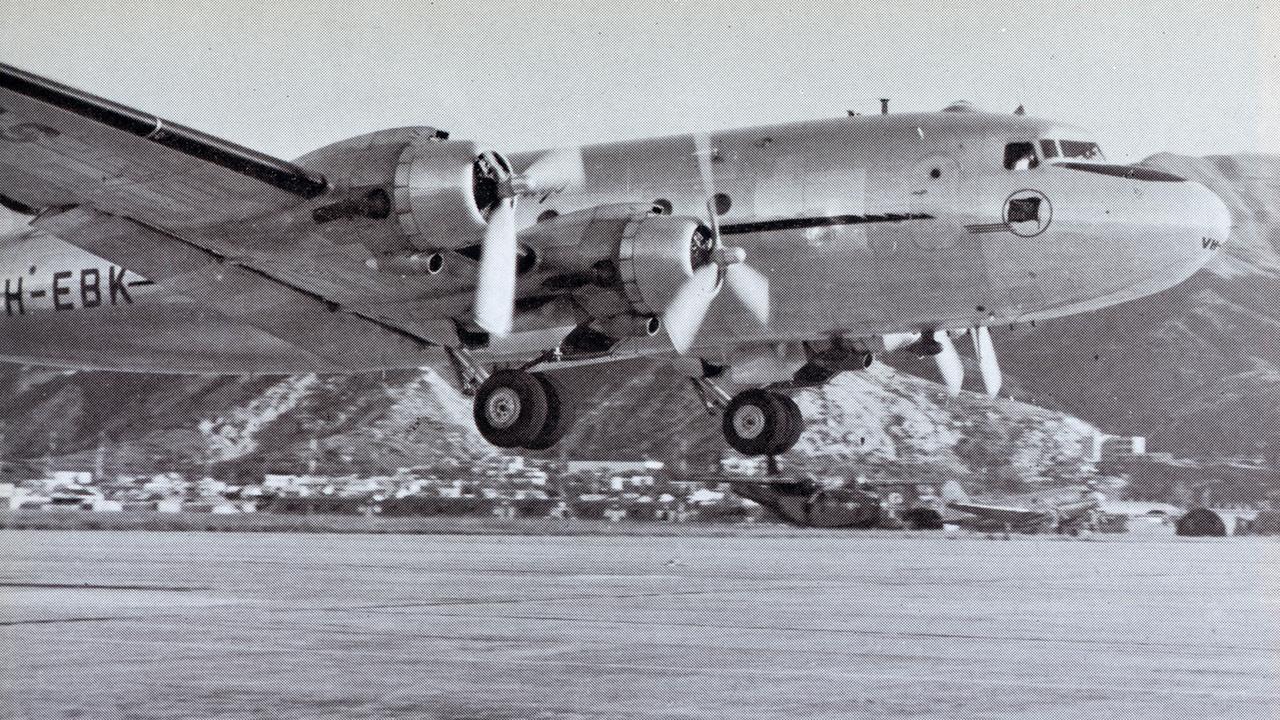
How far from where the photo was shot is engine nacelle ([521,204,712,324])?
48.3 feet

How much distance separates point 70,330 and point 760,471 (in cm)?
3271

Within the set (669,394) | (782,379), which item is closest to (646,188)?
(782,379)

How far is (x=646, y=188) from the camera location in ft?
59.0


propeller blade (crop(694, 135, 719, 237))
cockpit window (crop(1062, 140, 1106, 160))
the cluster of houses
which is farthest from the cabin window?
the cluster of houses

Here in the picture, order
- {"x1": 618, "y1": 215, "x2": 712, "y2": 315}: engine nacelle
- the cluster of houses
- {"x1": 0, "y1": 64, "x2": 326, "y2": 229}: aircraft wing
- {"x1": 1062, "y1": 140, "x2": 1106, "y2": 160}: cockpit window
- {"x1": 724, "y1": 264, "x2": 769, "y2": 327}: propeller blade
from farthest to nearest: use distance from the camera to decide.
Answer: the cluster of houses → {"x1": 1062, "y1": 140, "x2": 1106, "y2": 160}: cockpit window → {"x1": 724, "y1": 264, "x2": 769, "y2": 327}: propeller blade → {"x1": 618, "y1": 215, "x2": 712, "y2": 315}: engine nacelle → {"x1": 0, "y1": 64, "x2": 326, "y2": 229}: aircraft wing

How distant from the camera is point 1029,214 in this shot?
55.2 ft

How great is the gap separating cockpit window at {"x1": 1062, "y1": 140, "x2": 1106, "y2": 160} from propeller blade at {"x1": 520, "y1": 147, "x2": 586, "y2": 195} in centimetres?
608

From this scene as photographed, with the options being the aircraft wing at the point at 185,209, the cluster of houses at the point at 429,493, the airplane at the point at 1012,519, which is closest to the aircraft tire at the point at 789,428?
the aircraft wing at the point at 185,209

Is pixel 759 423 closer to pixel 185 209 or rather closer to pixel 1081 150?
pixel 1081 150

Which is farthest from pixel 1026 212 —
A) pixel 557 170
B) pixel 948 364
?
pixel 557 170

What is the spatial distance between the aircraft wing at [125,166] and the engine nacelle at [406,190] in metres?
0.32

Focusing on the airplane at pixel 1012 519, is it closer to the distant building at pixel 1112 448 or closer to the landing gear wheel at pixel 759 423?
the landing gear wheel at pixel 759 423

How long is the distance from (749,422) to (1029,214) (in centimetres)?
482

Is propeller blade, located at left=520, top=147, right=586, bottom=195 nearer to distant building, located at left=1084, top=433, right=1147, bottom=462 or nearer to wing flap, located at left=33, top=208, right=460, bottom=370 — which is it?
wing flap, located at left=33, top=208, right=460, bottom=370
